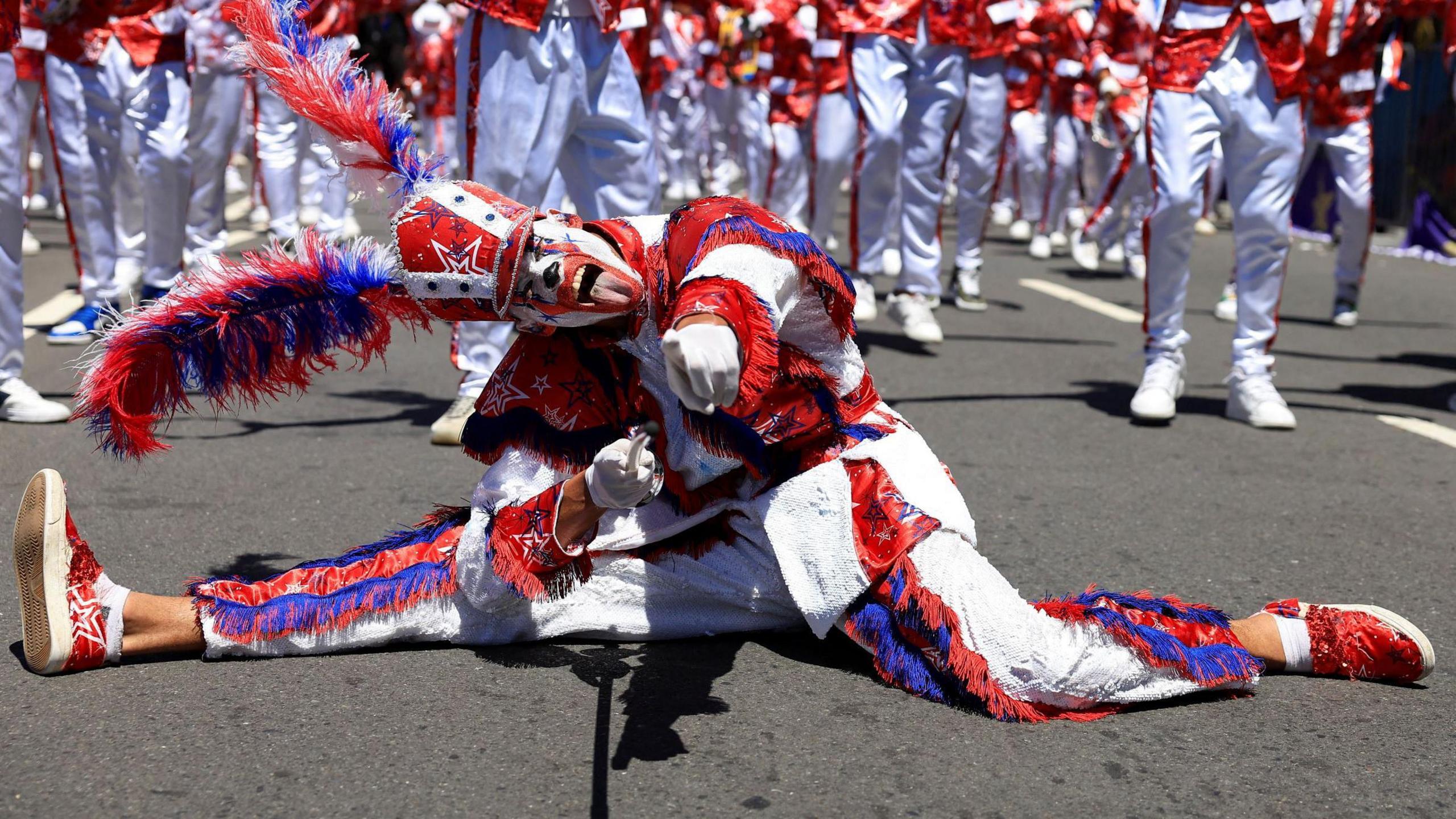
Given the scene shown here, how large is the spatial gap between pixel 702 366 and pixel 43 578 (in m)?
1.28

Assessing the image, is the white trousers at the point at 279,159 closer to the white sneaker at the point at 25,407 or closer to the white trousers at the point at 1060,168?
the white sneaker at the point at 25,407

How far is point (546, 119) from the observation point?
4.46 metres

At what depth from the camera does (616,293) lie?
2359mm

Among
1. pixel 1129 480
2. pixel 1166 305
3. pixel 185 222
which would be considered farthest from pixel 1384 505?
pixel 185 222

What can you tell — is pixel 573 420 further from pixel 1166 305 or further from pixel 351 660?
pixel 1166 305

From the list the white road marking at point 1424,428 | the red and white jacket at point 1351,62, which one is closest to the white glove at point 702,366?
the white road marking at point 1424,428

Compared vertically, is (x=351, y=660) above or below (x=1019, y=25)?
below

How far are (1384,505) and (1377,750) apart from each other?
1804 mm

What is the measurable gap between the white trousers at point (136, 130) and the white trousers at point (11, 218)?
3.75ft

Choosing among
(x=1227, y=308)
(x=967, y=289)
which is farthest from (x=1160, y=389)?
(x=967, y=289)

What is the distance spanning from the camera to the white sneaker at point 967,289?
7.99m

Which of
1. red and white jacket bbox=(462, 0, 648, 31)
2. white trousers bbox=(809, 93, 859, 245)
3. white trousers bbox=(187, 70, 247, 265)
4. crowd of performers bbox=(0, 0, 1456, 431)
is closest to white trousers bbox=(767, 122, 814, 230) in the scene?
crowd of performers bbox=(0, 0, 1456, 431)

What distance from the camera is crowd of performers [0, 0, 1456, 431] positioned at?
452 centimetres

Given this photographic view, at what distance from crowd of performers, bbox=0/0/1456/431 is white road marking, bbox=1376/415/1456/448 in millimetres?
410
